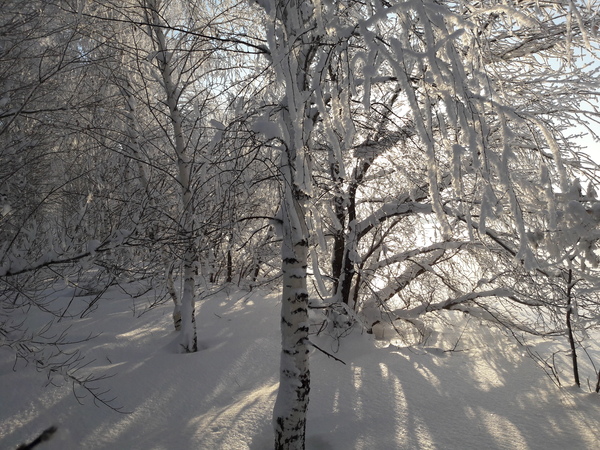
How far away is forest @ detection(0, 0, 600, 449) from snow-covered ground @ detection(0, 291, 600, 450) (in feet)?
0.40

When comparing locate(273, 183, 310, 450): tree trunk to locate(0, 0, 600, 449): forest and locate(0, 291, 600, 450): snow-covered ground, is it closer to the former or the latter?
locate(0, 0, 600, 449): forest

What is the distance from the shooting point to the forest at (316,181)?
180 centimetres

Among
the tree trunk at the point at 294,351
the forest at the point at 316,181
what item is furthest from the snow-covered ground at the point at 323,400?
the tree trunk at the point at 294,351

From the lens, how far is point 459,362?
18.1 feet

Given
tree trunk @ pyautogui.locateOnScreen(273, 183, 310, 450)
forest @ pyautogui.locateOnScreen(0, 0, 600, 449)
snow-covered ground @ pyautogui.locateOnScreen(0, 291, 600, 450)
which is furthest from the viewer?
snow-covered ground @ pyautogui.locateOnScreen(0, 291, 600, 450)

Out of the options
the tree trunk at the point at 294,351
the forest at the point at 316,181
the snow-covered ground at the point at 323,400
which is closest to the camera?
the forest at the point at 316,181

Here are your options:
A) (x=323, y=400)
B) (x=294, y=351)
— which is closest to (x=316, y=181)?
(x=294, y=351)

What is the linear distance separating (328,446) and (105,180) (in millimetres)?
6826

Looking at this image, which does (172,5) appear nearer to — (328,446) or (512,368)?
(328,446)

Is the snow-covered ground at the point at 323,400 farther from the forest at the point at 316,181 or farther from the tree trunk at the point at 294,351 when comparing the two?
the tree trunk at the point at 294,351

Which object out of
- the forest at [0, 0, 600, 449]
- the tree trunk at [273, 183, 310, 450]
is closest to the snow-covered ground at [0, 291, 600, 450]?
the forest at [0, 0, 600, 449]

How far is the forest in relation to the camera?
180 cm

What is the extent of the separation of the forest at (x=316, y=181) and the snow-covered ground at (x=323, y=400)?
12 centimetres

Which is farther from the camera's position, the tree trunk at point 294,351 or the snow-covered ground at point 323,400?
the snow-covered ground at point 323,400
